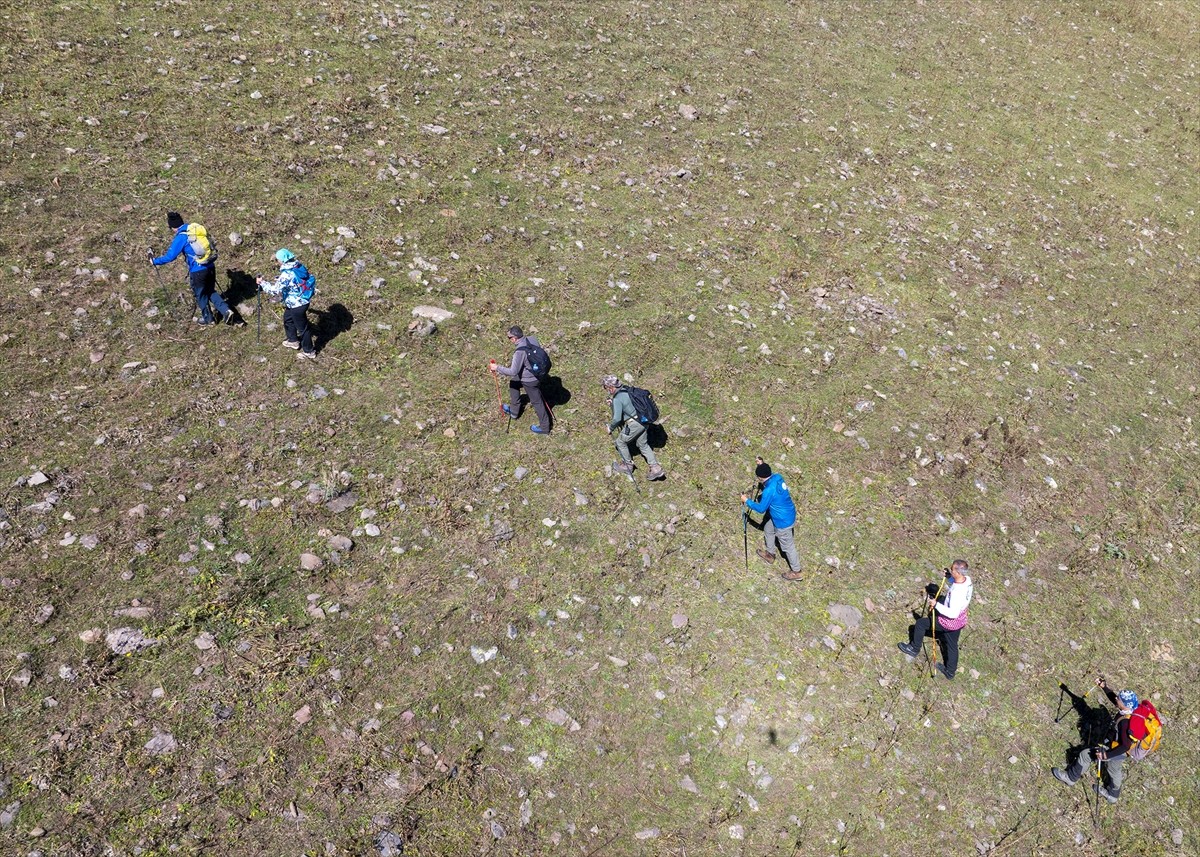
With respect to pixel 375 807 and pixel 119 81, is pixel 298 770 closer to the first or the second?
pixel 375 807

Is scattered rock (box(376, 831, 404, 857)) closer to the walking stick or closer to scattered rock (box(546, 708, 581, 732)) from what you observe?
scattered rock (box(546, 708, 581, 732))

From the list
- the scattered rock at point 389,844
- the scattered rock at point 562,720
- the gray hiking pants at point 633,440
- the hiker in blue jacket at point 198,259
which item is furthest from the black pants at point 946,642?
the hiker in blue jacket at point 198,259

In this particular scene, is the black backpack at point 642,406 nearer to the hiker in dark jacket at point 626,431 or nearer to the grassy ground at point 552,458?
the hiker in dark jacket at point 626,431

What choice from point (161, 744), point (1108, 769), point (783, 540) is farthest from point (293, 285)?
point (1108, 769)

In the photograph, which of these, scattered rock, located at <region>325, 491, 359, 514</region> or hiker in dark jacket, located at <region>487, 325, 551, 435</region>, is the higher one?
hiker in dark jacket, located at <region>487, 325, 551, 435</region>

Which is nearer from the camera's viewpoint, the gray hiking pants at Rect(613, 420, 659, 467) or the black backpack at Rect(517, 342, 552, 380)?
the gray hiking pants at Rect(613, 420, 659, 467)

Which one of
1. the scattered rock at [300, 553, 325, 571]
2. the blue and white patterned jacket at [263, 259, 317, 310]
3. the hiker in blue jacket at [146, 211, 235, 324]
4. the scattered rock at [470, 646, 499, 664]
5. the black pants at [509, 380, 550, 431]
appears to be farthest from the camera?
the hiker in blue jacket at [146, 211, 235, 324]

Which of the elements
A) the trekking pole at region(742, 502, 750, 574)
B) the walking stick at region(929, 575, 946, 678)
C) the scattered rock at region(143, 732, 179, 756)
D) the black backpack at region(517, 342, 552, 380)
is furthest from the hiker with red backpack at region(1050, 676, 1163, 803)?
the scattered rock at region(143, 732, 179, 756)

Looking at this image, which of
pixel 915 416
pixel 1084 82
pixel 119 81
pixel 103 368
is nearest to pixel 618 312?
pixel 915 416
